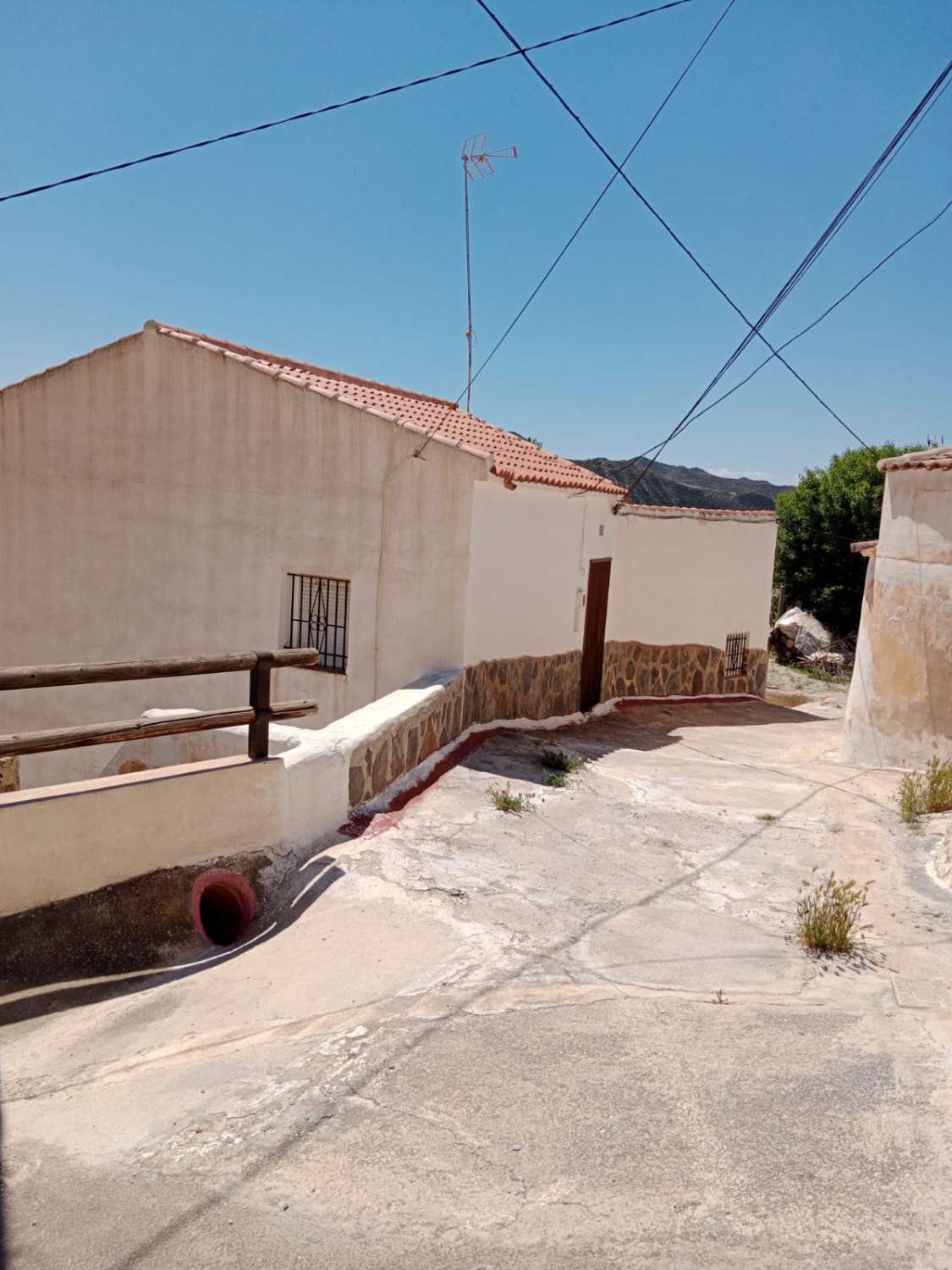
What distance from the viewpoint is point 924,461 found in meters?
10.1

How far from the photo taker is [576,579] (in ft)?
41.6

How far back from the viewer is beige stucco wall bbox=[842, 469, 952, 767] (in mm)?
9930

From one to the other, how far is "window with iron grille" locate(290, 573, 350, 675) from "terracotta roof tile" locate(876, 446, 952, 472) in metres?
6.17

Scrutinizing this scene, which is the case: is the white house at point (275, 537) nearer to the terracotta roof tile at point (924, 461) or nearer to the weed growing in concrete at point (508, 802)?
the weed growing in concrete at point (508, 802)

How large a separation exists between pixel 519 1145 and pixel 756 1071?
3.50 feet

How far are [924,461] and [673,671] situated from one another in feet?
23.4

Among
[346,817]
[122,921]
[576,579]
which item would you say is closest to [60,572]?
[576,579]

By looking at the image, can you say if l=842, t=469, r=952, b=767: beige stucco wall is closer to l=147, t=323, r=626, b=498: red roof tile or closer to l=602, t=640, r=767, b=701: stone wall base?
l=147, t=323, r=626, b=498: red roof tile

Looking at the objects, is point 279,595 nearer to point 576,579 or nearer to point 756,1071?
point 576,579

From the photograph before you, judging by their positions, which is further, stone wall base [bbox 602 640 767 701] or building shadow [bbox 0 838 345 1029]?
stone wall base [bbox 602 640 767 701]

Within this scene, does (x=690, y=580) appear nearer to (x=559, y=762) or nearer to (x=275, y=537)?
(x=275, y=537)

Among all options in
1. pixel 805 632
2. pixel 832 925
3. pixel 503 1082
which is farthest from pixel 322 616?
pixel 805 632

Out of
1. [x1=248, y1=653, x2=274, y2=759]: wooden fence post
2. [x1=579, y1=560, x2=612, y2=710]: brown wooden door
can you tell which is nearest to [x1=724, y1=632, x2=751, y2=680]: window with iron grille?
[x1=579, y1=560, x2=612, y2=710]: brown wooden door

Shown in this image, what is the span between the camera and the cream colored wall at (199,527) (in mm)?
10305
